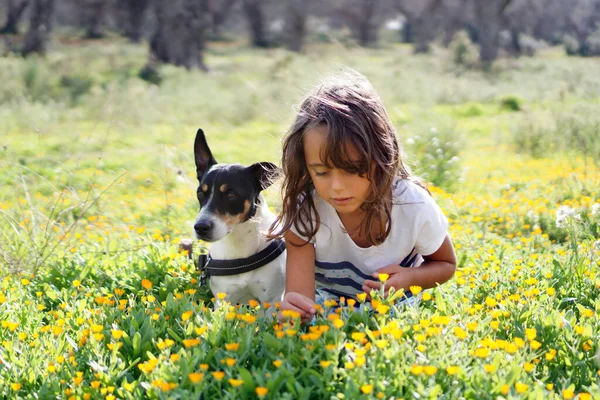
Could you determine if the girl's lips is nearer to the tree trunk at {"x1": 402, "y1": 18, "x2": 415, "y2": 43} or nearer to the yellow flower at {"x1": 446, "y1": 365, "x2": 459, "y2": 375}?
the yellow flower at {"x1": 446, "y1": 365, "x2": 459, "y2": 375}

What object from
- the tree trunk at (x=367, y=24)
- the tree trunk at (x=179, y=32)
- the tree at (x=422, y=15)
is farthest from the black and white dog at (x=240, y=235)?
the tree trunk at (x=367, y=24)

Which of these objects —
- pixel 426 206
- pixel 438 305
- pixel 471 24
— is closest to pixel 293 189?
pixel 426 206

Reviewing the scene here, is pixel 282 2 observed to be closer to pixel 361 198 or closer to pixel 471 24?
pixel 471 24

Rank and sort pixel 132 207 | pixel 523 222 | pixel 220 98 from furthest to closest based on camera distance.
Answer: pixel 220 98, pixel 132 207, pixel 523 222

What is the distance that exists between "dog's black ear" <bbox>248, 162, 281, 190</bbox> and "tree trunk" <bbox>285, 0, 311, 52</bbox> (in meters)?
38.2

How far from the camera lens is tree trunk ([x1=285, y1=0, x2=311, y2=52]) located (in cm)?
4112

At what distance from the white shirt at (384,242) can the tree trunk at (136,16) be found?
3901cm

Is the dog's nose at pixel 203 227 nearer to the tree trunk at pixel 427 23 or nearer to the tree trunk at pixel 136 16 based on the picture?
the tree trunk at pixel 136 16

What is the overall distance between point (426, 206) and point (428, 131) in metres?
4.71

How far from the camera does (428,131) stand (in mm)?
7555

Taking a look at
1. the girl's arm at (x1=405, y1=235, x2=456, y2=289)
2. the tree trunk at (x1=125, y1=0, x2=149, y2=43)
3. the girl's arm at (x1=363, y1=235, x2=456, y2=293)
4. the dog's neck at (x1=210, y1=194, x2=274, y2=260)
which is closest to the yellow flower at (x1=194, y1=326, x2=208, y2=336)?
the girl's arm at (x1=363, y1=235, x2=456, y2=293)

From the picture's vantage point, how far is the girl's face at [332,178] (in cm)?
271

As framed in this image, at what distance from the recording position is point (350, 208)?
2834 mm

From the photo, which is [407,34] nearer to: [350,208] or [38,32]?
[38,32]
